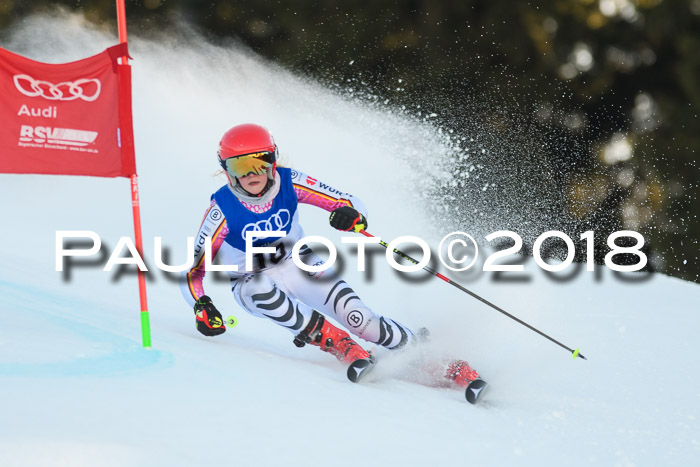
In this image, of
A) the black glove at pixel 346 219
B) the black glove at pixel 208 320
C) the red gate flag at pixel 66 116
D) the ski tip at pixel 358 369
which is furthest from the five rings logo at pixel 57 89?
the ski tip at pixel 358 369

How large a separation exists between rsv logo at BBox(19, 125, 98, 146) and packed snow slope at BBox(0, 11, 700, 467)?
0.91m

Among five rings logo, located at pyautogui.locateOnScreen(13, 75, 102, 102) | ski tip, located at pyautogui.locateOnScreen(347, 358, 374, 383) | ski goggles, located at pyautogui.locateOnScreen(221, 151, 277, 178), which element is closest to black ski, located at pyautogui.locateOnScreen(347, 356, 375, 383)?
ski tip, located at pyautogui.locateOnScreen(347, 358, 374, 383)

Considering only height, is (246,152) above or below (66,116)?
below

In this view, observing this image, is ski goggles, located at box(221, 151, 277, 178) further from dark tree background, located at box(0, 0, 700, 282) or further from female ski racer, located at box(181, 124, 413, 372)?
dark tree background, located at box(0, 0, 700, 282)

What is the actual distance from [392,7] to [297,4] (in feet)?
6.76

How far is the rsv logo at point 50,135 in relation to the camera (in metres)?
4.41

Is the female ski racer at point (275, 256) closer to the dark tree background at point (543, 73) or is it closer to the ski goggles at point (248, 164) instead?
the ski goggles at point (248, 164)

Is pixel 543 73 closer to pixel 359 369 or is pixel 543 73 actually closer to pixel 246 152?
pixel 246 152

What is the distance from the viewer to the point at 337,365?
489cm

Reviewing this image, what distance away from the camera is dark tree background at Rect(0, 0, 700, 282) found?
57.0ft

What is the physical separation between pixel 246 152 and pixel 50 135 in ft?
3.23

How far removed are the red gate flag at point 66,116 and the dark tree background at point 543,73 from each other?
40.4 ft

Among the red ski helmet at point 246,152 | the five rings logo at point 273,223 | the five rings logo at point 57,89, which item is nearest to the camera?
the five rings logo at point 57,89

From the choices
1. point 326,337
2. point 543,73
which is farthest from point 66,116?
point 543,73
